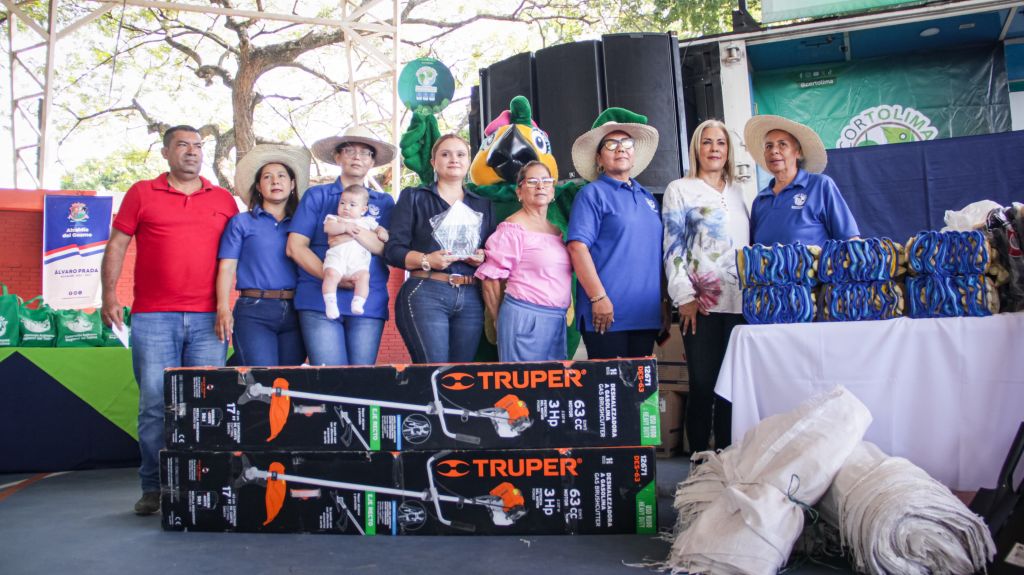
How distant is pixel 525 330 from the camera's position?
268cm

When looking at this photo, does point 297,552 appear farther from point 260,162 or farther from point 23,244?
point 23,244

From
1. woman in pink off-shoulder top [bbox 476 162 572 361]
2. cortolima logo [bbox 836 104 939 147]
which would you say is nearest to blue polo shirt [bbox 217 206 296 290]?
woman in pink off-shoulder top [bbox 476 162 572 361]

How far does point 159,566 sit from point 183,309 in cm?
106

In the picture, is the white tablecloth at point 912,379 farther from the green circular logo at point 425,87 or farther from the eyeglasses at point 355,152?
the green circular logo at point 425,87

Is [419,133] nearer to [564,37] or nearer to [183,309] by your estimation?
[183,309]

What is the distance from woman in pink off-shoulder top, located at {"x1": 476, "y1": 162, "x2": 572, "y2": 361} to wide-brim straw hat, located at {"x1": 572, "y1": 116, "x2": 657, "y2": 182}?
29 cm

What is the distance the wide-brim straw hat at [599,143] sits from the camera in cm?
303

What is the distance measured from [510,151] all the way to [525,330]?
2.81 ft

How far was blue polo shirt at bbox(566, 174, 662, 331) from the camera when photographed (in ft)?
8.98

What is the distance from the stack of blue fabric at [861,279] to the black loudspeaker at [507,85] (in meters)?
2.39

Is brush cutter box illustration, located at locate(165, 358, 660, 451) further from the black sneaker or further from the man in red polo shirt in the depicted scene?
the black sneaker

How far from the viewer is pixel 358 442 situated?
2463 millimetres

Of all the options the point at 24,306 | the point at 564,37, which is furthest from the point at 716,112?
the point at 564,37

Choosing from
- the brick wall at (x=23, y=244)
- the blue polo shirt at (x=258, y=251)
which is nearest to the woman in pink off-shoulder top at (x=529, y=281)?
the blue polo shirt at (x=258, y=251)
